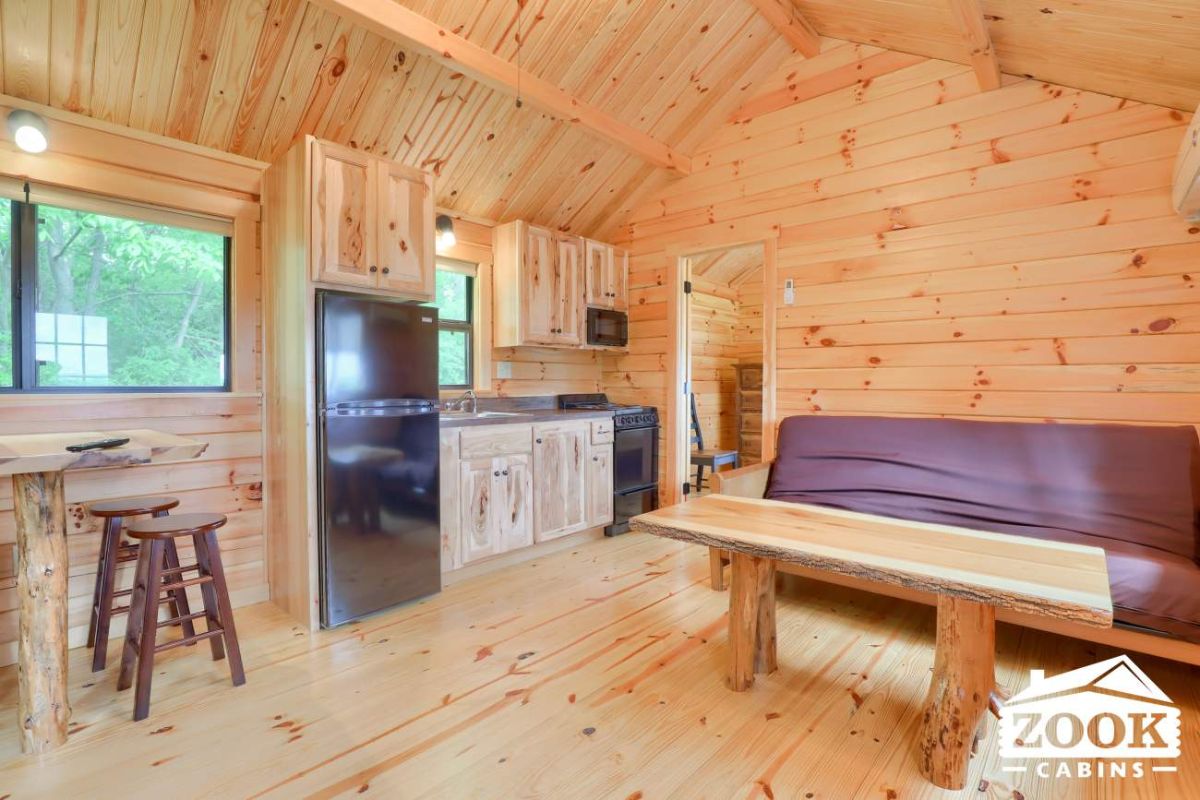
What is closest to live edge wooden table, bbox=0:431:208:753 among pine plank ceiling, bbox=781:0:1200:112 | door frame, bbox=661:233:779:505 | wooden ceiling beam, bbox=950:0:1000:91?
door frame, bbox=661:233:779:505

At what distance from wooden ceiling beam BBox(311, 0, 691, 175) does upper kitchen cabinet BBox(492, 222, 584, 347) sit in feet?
2.61

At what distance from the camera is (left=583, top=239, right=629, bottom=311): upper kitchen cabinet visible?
432 cm

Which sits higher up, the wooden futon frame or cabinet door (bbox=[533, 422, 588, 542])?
cabinet door (bbox=[533, 422, 588, 542])

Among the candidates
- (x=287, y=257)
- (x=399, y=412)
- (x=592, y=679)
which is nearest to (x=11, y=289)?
(x=287, y=257)

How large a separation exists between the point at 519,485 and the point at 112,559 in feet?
6.01

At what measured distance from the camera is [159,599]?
1.99 meters

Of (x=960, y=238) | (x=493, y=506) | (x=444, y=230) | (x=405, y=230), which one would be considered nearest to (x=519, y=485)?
(x=493, y=506)

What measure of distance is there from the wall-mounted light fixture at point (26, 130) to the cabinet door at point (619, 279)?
10.4 ft

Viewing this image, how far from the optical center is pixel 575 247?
424 centimetres

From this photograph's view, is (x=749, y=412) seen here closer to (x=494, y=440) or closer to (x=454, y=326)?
(x=454, y=326)

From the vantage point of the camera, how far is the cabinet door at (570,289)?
4.12 m

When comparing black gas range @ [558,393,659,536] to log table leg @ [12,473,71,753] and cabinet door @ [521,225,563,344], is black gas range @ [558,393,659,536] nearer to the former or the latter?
cabinet door @ [521,225,563,344]

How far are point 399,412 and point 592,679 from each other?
4.84ft

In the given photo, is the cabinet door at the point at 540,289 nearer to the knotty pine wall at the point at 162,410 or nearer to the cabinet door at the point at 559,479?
the cabinet door at the point at 559,479
